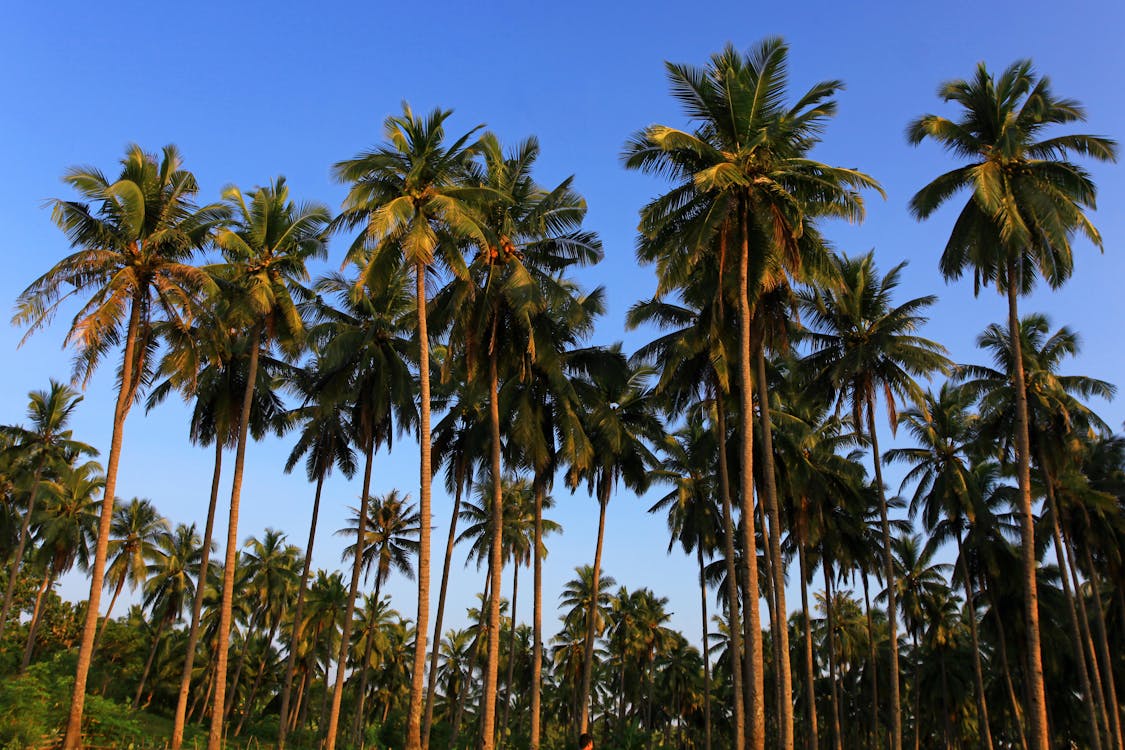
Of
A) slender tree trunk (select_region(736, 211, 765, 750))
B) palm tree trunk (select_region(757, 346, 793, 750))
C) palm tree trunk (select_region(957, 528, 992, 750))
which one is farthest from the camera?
palm tree trunk (select_region(957, 528, 992, 750))

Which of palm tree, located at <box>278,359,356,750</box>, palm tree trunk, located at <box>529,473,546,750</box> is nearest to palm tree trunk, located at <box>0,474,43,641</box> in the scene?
palm tree, located at <box>278,359,356,750</box>

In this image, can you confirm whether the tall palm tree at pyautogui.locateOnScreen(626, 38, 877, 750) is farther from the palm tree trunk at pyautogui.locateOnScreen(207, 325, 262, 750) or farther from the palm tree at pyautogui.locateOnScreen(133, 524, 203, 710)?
the palm tree at pyautogui.locateOnScreen(133, 524, 203, 710)

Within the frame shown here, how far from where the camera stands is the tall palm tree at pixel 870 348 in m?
27.1

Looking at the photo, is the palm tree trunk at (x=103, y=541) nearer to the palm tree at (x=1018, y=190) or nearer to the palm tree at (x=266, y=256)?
the palm tree at (x=266, y=256)

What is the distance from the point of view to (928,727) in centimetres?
6912

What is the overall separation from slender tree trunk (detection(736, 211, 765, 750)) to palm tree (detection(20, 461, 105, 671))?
1420 inches

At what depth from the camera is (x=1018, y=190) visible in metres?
20.6

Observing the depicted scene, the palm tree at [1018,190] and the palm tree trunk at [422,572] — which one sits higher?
the palm tree at [1018,190]

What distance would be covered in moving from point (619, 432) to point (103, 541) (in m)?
16.0

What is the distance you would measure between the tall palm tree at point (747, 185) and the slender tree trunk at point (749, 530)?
0.03 m

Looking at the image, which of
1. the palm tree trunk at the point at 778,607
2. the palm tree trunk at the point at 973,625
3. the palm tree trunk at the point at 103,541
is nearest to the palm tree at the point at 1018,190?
the palm tree trunk at the point at 778,607

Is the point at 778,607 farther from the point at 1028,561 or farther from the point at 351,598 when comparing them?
the point at 351,598

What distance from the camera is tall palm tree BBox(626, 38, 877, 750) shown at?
1916cm

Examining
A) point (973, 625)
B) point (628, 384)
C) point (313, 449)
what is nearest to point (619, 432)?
point (628, 384)
